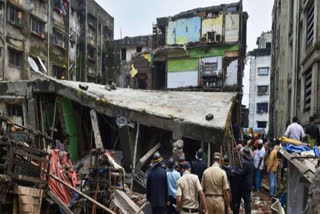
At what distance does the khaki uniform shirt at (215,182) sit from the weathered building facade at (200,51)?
19686 mm

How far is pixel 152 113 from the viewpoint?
362 inches

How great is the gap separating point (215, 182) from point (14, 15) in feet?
63.5

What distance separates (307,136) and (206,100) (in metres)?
4.84

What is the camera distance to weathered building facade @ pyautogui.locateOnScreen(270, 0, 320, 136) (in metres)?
9.49

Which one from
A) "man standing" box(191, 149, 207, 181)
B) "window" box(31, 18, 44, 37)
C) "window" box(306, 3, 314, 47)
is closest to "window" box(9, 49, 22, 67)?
"window" box(31, 18, 44, 37)

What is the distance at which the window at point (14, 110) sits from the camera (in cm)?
1163

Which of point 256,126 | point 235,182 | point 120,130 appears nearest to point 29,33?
point 120,130

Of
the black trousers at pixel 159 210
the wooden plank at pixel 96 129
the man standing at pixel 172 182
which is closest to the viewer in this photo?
the black trousers at pixel 159 210

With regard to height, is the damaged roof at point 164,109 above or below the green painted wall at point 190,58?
below

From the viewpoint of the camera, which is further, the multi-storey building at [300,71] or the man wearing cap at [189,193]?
the man wearing cap at [189,193]

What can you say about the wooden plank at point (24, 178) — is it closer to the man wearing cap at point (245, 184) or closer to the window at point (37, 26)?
the man wearing cap at point (245, 184)

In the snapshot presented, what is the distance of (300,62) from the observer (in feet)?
40.9

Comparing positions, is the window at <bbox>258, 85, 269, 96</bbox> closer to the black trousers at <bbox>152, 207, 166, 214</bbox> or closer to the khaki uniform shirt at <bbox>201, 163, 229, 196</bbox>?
the khaki uniform shirt at <bbox>201, 163, 229, 196</bbox>

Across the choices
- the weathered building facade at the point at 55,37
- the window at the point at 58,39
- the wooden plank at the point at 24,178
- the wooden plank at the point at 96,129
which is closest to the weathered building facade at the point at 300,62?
the wooden plank at the point at 96,129
